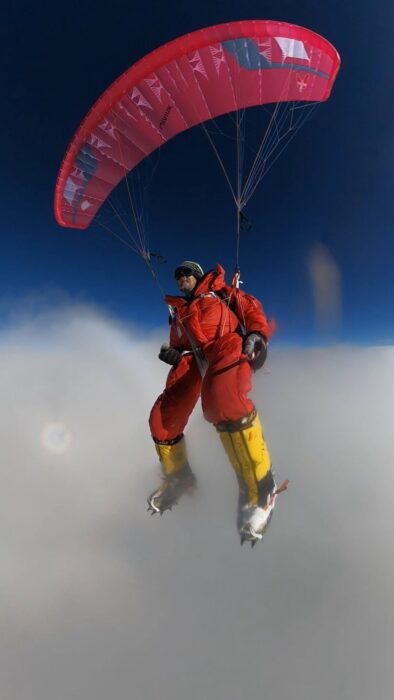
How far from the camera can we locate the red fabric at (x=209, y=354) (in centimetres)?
215

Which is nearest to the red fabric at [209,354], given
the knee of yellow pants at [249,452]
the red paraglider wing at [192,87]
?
the knee of yellow pants at [249,452]

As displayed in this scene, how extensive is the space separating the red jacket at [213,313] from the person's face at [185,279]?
20cm

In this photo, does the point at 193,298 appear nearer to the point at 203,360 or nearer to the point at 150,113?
the point at 203,360

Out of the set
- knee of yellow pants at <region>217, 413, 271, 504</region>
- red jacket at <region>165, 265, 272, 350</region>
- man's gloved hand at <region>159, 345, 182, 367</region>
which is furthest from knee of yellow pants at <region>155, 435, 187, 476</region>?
red jacket at <region>165, 265, 272, 350</region>

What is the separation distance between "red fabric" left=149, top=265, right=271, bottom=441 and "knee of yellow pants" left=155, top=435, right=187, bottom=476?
3.7 inches

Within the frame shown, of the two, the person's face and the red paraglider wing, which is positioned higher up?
the red paraglider wing

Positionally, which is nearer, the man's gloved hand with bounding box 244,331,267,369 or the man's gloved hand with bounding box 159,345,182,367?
the man's gloved hand with bounding box 244,331,267,369

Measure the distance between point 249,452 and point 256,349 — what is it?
93 centimetres

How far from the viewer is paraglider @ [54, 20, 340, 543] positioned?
84.4 inches

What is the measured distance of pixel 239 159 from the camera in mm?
3408

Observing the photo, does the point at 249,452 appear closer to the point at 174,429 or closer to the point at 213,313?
the point at 174,429

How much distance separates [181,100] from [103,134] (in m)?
1.16

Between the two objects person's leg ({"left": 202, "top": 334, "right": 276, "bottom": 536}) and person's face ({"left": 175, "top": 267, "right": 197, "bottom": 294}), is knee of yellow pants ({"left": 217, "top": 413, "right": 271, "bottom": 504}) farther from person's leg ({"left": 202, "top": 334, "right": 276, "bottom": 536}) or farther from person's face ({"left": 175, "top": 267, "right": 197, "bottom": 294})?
person's face ({"left": 175, "top": 267, "right": 197, "bottom": 294})

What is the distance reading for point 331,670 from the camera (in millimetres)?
4484
